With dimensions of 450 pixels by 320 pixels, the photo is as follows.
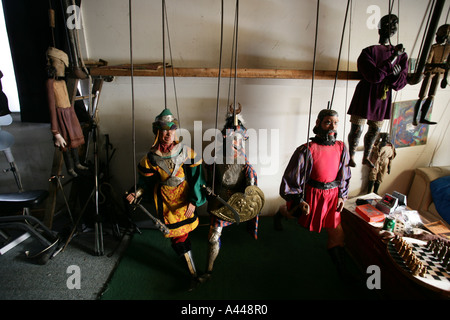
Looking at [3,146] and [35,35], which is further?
[3,146]

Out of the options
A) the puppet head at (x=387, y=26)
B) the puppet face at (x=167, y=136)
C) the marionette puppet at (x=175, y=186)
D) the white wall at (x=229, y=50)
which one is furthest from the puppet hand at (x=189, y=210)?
the puppet head at (x=387, y=26)

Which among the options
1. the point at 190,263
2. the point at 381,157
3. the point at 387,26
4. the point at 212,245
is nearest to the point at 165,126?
the point at 212,245

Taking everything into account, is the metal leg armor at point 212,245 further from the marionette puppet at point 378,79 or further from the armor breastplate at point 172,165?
the marionette puppet at point 378,79

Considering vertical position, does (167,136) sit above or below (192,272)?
above

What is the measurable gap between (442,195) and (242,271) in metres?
2.53

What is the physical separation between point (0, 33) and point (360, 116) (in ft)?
12.0

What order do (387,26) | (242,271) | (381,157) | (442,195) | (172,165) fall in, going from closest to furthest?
(387,26) → (172,165) → (242,271) → (381,157) → (442,195)

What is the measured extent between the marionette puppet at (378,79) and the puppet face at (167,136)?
158cm

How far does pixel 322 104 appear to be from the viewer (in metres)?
2.49

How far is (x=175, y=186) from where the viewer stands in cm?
190

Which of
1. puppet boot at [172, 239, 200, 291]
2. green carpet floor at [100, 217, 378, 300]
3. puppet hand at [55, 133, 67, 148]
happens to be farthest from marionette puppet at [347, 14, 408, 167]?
puppet hand at [55, 133, 67, 148]

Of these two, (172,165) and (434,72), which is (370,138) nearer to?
(434,72)

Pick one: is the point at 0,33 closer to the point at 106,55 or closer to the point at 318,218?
the point at 106,55

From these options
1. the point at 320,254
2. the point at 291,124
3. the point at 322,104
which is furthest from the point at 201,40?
the point at 320,254
